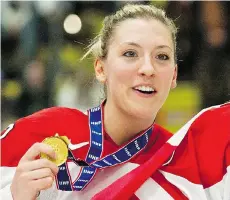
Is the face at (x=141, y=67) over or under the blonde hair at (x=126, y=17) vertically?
under

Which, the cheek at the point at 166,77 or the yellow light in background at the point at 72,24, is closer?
the cheek at the point at 166,77

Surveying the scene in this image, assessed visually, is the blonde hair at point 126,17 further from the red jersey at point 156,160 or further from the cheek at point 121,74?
the red jersey at point 156,160

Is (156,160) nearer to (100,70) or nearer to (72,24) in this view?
(100,70)

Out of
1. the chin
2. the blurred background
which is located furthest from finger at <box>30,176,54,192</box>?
the blurred background

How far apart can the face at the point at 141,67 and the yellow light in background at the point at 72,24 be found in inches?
101

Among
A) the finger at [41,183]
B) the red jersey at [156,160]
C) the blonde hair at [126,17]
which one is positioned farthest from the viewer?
the blonde hair at [126,17]

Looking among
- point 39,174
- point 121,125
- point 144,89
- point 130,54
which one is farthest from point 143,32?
point 39,174

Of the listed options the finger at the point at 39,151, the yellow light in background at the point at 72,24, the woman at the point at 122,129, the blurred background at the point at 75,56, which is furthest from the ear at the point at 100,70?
the yellow light in background at the point at 72,24

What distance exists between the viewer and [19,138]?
1735mm

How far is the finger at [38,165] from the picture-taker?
137cm

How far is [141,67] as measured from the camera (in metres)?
1.59

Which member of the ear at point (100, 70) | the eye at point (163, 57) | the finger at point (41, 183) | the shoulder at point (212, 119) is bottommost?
the finger at point (41, 183)

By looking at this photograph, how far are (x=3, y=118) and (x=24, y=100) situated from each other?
0.88 ft

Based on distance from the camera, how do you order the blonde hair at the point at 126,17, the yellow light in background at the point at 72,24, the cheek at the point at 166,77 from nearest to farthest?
the cheek at the point at 166,77, the blonde hair at the point at 126,17, the yellow light in background at the point at 72,24
